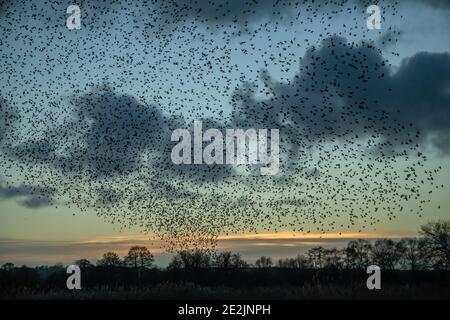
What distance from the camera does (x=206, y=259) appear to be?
233ft

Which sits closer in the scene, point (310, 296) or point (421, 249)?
point (310, 296)

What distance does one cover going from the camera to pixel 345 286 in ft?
76.8
